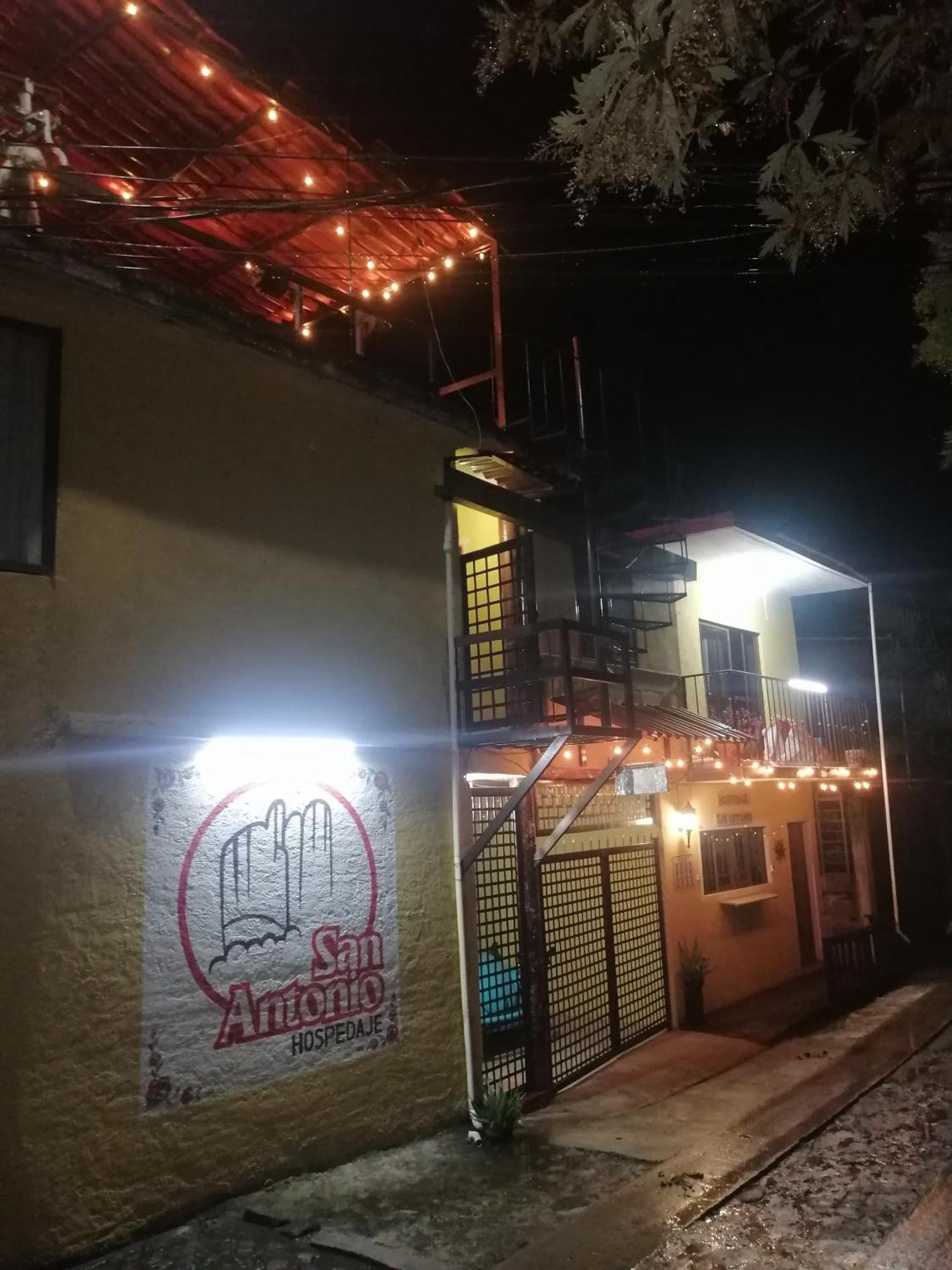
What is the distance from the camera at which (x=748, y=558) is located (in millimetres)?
15062

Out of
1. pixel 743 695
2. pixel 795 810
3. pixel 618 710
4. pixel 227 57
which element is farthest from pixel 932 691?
pixel 227 57

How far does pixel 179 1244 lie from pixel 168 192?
910cm

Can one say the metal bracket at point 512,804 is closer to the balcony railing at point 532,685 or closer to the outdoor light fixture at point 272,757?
the balcony railing at point 532,685

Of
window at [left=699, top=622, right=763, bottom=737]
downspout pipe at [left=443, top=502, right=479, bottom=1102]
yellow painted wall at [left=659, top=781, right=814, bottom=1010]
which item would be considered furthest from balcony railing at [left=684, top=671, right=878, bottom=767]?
downspout pipe at [left=443, top=502, right=479, bottom=1102]

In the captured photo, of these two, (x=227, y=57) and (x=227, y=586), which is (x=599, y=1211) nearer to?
(x=227, y=586)

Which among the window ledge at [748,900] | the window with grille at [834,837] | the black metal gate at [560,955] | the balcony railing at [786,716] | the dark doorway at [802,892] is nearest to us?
the black metal gate at [560,955]

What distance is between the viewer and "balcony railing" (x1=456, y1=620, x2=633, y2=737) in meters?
8.41

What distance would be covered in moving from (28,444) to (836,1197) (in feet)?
25.9

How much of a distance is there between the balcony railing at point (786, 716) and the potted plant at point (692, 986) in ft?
10.4

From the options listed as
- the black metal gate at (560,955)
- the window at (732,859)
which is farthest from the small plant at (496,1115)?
the window at (732,859)

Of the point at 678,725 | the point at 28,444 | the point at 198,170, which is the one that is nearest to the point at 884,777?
the point at 678,725

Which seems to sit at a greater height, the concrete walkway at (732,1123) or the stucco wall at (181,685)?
the stucco wall at (181,685)

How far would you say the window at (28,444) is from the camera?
6.16 m

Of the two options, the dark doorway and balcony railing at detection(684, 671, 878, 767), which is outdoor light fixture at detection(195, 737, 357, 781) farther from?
the dark doorway
